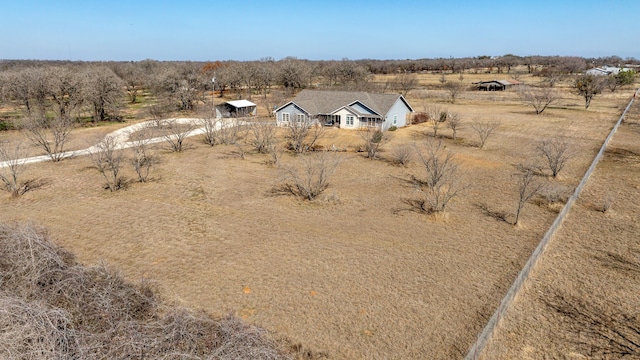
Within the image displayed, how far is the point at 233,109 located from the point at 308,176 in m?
34.3

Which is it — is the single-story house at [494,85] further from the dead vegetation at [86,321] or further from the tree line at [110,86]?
the dead vegetation at [86,321]

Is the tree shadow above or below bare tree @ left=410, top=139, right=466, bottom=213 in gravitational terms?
below

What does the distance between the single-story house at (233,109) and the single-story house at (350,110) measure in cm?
847

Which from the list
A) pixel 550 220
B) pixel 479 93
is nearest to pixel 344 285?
pixel 550 220

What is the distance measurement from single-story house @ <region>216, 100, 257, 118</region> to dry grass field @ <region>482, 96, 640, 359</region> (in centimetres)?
4249

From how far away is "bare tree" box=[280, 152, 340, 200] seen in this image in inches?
880

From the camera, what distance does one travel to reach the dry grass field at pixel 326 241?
1163cm

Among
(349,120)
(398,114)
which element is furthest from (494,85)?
(349,120)

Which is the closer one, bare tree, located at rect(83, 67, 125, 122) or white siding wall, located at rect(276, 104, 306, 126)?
white siding wall, located at rect(276, 104, 306, 126)

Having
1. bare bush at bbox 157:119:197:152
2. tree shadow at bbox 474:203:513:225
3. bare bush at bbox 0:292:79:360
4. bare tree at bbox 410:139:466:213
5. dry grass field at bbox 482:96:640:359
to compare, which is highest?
bare bush at bbox 157:119:197:152

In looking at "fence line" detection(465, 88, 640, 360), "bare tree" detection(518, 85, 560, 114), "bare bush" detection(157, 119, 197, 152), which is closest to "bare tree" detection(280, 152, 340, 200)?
"fence line" detection(465, 88, 640, 360)

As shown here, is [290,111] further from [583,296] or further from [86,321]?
[86,321]

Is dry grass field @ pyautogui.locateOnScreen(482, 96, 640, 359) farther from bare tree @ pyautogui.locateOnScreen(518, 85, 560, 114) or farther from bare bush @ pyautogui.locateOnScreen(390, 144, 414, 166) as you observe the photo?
bare tree @ pyautogui.locateOnScreen(518, 85, 560, 114)

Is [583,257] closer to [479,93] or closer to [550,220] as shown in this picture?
[550,220]
